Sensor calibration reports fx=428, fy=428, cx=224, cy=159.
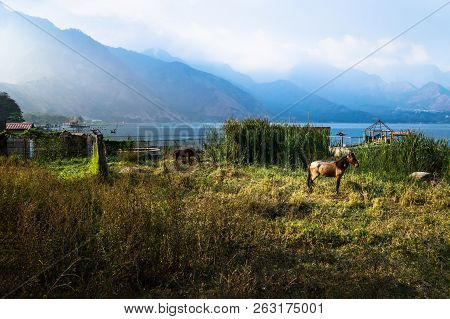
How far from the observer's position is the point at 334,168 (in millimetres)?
9531

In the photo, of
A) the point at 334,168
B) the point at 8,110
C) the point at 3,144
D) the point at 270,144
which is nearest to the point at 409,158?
the point at 334,168

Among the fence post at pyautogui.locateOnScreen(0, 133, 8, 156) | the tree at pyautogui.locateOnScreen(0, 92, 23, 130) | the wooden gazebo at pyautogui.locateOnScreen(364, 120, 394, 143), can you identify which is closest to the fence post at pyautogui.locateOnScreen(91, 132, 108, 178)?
the fence post at pyautogui.locateOnScreen(0, 133, 8, 156)

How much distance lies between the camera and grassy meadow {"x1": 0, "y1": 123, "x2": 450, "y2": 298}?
14.8 ft

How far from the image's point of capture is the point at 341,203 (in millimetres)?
8812

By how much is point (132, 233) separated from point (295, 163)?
391 inches

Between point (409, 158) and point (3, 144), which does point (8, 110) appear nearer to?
point (3, 144)

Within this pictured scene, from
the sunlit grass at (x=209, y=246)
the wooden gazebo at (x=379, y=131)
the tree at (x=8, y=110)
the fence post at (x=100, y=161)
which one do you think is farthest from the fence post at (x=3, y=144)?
the tree at (x=8, y=110)

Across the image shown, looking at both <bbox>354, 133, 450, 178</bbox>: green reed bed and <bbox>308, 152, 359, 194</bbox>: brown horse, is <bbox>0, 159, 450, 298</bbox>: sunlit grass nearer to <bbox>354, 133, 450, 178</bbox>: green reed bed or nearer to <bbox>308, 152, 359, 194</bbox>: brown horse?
<bbox>308, 152, 359, 194</bbox>: brown horse

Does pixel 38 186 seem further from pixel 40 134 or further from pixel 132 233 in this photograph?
pixel 40 134

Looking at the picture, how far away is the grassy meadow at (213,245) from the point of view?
4508 millimetres

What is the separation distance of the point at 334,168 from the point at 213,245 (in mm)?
4730

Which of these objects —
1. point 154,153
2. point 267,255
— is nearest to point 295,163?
point 154,153

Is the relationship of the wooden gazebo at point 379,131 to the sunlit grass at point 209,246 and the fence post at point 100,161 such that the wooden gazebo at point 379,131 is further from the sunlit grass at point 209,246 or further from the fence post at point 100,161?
the sunlit grass at point 209,246

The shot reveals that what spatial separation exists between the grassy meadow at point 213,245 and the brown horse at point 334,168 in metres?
0.80
